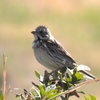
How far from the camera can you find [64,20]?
21.1m

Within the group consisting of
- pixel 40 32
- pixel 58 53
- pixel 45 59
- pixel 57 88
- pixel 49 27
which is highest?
pixel 49 27

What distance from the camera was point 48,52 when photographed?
6.29 meters

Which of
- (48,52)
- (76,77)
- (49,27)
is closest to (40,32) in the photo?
(48,52)

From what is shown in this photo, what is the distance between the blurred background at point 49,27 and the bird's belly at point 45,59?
8.19 m

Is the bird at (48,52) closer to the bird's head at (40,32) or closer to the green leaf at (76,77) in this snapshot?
the bird's head at (40,32)

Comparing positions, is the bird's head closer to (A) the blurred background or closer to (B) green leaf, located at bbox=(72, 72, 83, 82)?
(B) green leaf, located at bbox=(72, 72, 83, 82)

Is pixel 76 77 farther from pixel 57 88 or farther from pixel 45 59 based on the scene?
pixel 45 59

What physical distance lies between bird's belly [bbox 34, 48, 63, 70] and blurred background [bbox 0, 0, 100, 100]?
819 centimetres

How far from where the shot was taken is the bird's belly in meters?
6.04

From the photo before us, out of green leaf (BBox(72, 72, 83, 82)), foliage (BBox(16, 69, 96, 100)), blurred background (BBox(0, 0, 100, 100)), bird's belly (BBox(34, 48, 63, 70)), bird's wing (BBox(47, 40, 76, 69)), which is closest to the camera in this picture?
foliage (BBox(16, 69, 96, 100))

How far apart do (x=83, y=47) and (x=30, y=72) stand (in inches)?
128

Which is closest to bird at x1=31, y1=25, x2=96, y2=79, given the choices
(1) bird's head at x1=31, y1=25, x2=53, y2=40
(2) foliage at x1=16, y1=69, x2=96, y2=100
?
(1) bird's head at x1=31, y1=25, x2=53, y2=40

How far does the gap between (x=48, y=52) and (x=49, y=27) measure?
12844 mm

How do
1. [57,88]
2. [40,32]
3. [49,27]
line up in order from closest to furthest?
[57,88]
[40,32]
[49,27]
